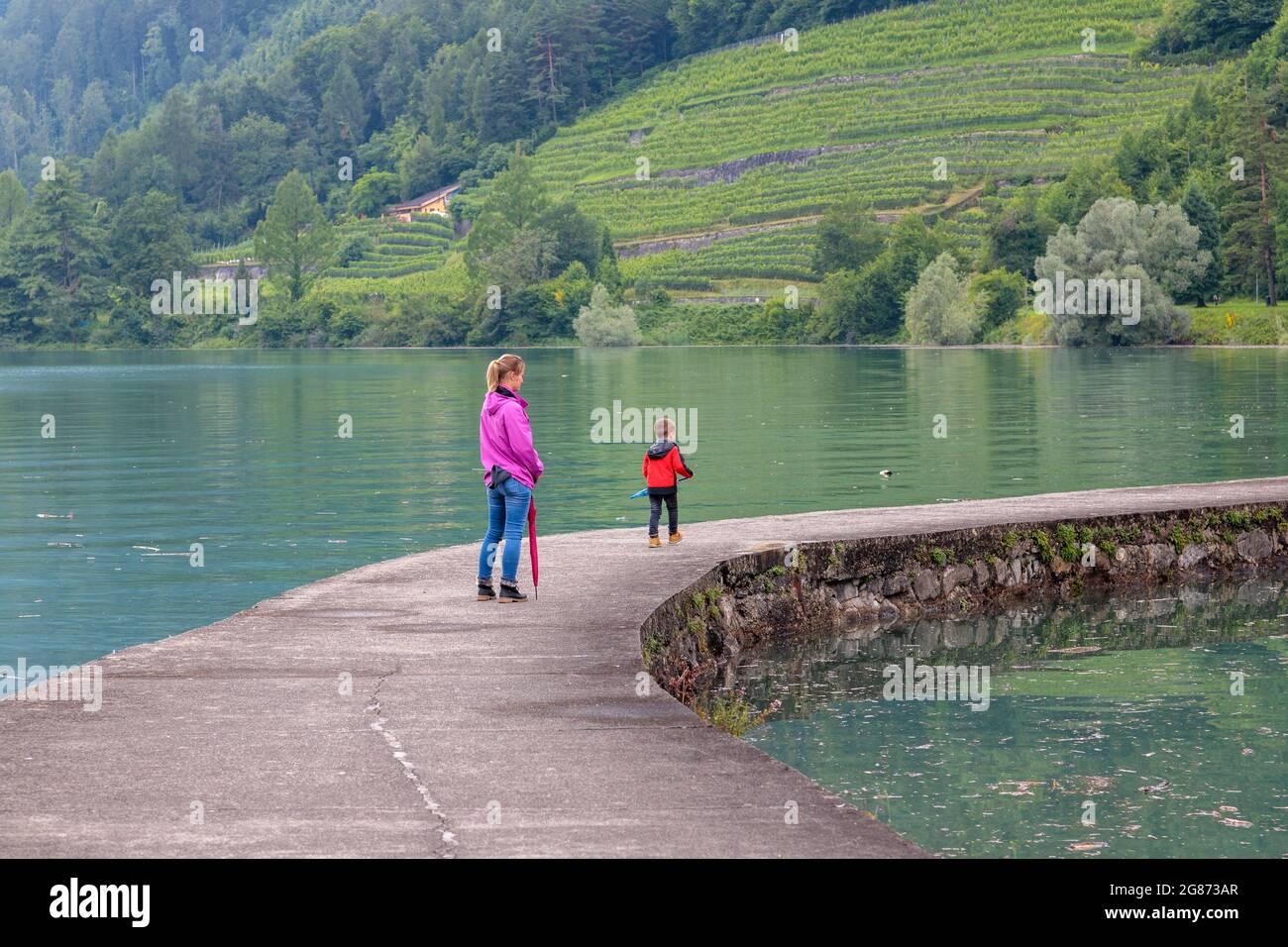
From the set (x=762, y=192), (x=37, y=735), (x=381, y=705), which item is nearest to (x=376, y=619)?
(x=381, y=705)

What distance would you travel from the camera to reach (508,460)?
17016 mm

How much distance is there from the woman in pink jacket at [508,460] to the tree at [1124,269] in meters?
103

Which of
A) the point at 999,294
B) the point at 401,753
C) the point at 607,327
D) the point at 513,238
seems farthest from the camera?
the point at 513,238

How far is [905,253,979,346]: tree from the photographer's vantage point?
5256 inches

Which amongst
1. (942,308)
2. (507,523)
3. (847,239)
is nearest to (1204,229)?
(942,308)

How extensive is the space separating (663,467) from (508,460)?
4.69 meters

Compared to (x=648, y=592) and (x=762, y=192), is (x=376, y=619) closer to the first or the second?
(x=648, y=592)

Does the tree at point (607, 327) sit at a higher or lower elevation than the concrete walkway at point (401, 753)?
higher

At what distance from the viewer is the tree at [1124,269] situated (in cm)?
11525

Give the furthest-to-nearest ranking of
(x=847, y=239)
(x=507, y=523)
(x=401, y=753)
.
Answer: (x=847, y=239) < (x=507, y=523) < (x=401, y=753)

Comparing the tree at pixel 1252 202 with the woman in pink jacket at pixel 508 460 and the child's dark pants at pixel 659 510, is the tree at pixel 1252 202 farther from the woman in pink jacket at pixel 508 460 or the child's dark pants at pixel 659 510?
the woman in pink jacket at pixel 508 460

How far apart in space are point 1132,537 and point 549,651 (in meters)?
11.9

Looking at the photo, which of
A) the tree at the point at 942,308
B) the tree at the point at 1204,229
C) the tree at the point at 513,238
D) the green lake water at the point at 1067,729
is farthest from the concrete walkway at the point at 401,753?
the tree at the point at 513,238

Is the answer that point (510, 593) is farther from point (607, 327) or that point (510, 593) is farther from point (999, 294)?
point (607, 327)
